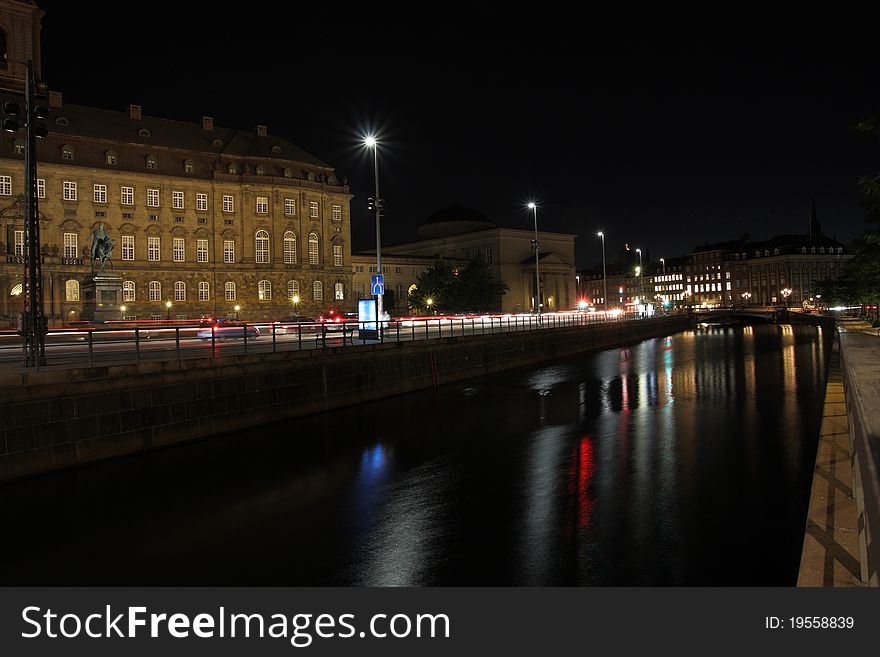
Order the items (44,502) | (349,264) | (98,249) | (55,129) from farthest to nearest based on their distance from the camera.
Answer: (349,264) < (55,129) < (98,249) < (44,502)

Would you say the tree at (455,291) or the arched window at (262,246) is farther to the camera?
the tree at (455,291)

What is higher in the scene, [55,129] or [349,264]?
[55,129]

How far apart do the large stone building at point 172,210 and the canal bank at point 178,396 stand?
191 ft

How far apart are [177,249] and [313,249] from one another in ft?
60.3

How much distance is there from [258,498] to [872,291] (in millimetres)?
43379

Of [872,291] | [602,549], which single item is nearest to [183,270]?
[872,291]

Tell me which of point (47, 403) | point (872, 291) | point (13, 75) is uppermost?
point (13, 75)

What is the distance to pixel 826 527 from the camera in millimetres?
10289

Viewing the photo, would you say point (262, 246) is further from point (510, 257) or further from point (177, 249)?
point (510, 257)

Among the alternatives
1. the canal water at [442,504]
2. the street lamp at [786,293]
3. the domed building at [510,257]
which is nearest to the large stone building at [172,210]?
the domed building at [510,257]

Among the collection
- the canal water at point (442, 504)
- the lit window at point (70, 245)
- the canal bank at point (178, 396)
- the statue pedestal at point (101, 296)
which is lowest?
the canal water at point (442, 504)

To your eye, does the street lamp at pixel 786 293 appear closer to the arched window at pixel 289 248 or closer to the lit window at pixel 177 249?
the arched window at pixel 289 248

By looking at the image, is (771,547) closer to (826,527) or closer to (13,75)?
(826,527)

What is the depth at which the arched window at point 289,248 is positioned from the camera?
3898 inches
